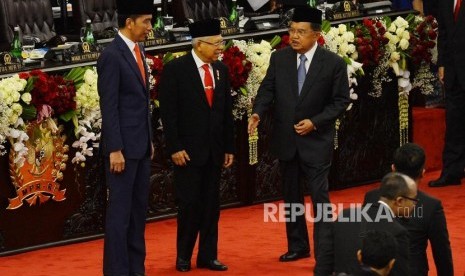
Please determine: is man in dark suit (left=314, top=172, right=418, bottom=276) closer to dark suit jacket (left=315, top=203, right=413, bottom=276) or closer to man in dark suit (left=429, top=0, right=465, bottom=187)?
dark suit jacket (left=315, top=203, right=413, bottom=276)

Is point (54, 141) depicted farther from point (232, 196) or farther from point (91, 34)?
point (232, 196)

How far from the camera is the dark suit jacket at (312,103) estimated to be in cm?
756

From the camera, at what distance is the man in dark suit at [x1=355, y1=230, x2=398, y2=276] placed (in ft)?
14.9

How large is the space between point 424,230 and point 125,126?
1966mm

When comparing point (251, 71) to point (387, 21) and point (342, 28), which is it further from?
point (387, 21)

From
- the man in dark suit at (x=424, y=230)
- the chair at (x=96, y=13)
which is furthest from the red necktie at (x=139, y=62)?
the chair at (x=96, y=13)

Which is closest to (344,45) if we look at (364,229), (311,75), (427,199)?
(311,75)

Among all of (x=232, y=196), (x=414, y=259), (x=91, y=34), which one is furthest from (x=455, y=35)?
(x=414, y=259)

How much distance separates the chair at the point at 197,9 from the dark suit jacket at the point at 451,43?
7.54 feet

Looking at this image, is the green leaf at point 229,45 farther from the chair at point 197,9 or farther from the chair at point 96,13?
the chair at point 96,13

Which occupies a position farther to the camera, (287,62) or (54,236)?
(54,236)

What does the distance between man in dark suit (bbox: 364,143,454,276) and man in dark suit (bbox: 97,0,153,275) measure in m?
1.75

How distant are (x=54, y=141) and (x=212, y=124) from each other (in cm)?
112

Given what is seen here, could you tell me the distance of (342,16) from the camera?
9.63 m
